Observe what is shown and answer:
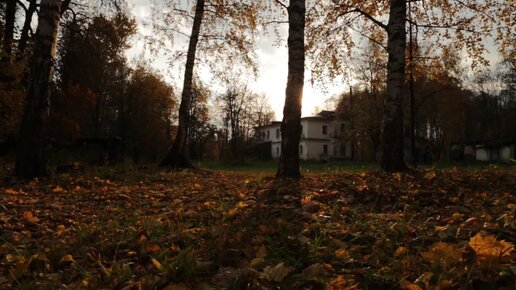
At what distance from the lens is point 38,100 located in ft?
22.6

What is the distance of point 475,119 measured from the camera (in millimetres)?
53031

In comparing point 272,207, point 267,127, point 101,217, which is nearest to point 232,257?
point 272,207

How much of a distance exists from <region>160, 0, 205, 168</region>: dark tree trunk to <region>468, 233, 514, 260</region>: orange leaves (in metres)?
12.4

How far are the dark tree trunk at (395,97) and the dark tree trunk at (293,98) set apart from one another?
2.14 metres

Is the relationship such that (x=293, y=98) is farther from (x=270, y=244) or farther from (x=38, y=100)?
(x=270, y=244)

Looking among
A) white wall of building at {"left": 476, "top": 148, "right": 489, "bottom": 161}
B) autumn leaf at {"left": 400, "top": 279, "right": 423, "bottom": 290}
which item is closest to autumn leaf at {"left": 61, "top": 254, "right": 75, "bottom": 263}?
autumn leaf at {"left": 400, "top": 279, "right": 423, "bottom": 290}

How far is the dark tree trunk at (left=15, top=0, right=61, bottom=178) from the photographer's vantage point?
684 centimetres

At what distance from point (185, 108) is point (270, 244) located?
1242 centimetres

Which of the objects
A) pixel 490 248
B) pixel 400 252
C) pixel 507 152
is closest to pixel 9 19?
pixel 400 252

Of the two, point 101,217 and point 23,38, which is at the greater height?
point 23,38

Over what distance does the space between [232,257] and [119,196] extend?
3.47 metres

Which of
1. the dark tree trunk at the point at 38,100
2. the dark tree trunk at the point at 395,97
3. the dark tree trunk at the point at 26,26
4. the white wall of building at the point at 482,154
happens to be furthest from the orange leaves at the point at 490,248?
the white wall of building at the point at 482,154

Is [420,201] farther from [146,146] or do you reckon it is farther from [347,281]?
[146,146]

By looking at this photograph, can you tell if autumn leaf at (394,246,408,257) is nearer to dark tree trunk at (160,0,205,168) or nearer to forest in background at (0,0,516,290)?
forest in background at (0,0,516,290)
